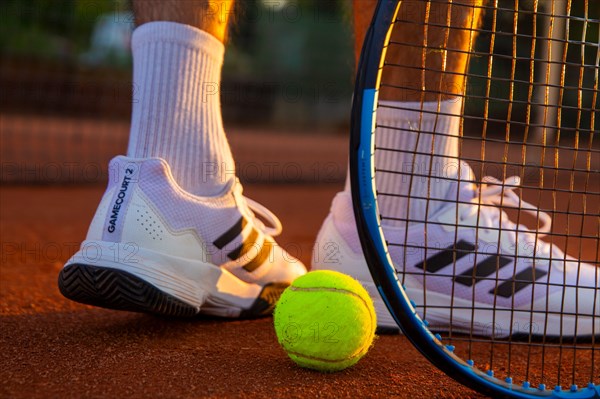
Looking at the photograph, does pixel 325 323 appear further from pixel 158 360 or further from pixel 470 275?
pixel 470 275

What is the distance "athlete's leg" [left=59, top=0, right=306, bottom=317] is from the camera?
3.44ft

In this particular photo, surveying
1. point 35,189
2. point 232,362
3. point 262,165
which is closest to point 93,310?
point 232,362

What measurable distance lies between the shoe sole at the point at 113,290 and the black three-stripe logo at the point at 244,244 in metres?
0.15

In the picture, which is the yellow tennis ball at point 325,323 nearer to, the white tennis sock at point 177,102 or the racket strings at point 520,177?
the racket strings at point 520,177

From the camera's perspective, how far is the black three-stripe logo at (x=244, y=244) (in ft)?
3.89

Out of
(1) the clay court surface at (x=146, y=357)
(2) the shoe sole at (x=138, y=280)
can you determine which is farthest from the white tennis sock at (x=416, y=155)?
(2) the shoe sole at (x=138, y=280)

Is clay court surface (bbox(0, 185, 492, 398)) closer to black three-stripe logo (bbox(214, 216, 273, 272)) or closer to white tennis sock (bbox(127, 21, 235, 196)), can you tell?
black three-stripe logo (bbox(214, 216, 273, 272))

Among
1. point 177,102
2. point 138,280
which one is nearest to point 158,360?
point 138,280

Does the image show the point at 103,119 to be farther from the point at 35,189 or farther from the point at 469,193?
the point at 469,193

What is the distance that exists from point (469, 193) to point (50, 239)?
139 cm

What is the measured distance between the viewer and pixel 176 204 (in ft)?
3.73

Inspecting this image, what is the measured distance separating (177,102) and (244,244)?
0.26m

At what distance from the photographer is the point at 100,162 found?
196 inches

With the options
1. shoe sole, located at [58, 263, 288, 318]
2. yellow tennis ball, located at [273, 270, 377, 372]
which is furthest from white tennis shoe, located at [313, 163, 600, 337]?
→ shoe sole, located at [58, 263, 288, 318]
